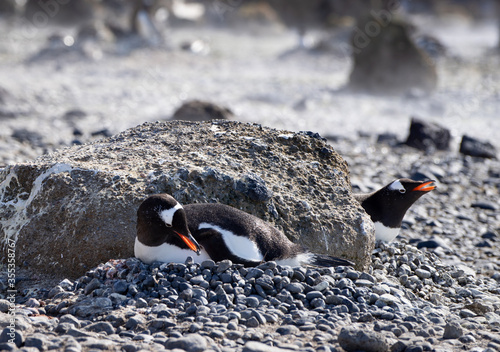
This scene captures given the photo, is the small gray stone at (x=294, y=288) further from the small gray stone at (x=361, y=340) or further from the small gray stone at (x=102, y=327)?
the small gray stone at (x=102, y=327)

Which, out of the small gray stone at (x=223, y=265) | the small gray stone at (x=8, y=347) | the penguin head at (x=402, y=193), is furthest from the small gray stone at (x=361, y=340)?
the penguin head at (x=402, y=193)

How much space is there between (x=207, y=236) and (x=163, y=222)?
0.98 ft

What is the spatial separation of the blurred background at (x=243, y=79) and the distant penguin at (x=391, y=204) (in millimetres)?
3952

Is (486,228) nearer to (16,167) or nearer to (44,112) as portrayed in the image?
(16,167)

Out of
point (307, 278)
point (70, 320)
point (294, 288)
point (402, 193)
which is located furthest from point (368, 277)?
point (70, 320)

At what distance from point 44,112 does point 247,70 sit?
26.4ft

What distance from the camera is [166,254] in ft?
11.8

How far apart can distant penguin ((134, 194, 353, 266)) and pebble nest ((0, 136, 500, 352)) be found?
0.09 metres

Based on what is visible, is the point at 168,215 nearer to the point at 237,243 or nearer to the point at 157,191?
the point at 237,243

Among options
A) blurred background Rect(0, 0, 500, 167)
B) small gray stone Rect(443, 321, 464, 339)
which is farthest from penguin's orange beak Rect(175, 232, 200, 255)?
blurred background Rect(0, 0, 500, 167)

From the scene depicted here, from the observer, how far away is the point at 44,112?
37.5ft

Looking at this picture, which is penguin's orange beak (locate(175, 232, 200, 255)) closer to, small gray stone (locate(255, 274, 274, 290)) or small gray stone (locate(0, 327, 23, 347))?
small gray stone (locate(255, 274, 274, 290))

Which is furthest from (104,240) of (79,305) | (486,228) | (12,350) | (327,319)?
(486,228)

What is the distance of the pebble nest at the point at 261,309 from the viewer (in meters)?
2.88
